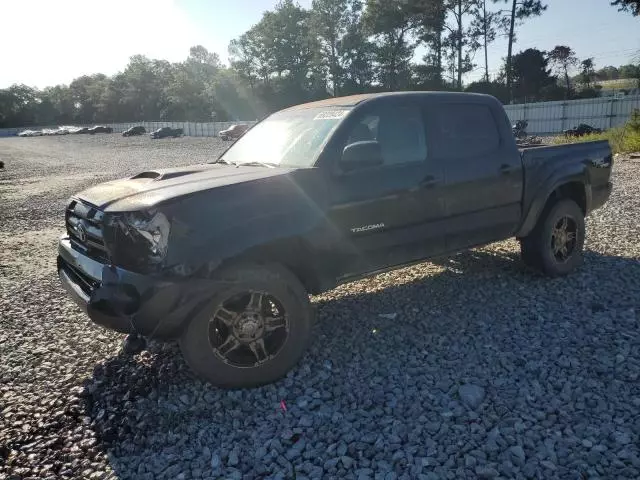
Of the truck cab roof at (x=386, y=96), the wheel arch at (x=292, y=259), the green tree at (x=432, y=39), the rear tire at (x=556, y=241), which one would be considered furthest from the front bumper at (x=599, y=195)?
the green tree at (x=432, y=39)

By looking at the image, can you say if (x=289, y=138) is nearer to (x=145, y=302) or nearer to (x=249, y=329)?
(x=249, y=329)

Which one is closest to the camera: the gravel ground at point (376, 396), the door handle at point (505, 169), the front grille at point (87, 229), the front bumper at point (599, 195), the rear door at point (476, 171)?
the gravel ground at point (376, 396)

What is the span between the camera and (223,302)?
11.0 ft

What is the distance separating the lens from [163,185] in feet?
11.7

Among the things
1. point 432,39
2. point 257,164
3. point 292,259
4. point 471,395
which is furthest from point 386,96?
point 432,39

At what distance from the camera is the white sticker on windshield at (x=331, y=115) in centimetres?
411

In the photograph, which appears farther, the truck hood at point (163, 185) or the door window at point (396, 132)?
the door window at point (396, 132)

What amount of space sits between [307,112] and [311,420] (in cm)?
271

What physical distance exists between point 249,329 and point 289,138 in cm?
178

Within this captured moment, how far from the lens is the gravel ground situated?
9.16 feet

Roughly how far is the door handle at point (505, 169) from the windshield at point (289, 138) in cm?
178

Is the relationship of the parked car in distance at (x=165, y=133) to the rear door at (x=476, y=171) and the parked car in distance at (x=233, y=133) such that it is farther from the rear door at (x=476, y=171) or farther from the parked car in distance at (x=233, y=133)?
the rear door at (x=476, y=171)

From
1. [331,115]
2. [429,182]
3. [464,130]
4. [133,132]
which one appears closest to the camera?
[331,115]

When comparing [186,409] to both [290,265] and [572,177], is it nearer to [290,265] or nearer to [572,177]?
[290,265]
